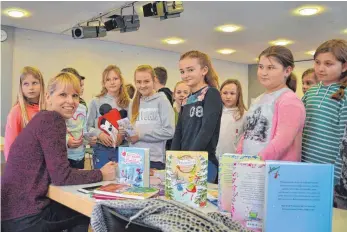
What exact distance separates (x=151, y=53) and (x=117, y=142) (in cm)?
414

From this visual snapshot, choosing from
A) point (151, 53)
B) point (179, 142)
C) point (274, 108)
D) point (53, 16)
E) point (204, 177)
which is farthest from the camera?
point (151, 53)

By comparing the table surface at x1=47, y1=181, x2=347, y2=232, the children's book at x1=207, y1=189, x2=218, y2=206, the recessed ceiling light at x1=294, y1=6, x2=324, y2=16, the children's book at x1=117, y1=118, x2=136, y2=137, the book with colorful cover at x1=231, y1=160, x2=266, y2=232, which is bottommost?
the table surface at x1=47, y1=181, x2=347, y2=232

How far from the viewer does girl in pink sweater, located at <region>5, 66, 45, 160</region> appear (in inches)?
76.4

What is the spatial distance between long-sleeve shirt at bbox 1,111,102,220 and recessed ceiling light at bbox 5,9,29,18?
3117 mm

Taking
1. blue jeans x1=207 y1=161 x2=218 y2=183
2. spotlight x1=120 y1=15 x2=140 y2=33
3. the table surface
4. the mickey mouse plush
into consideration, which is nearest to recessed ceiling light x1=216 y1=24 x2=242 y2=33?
spotlight x1=120 y1=15 x2=140 y2=33

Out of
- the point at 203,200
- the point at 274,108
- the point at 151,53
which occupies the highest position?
the point at 151,53

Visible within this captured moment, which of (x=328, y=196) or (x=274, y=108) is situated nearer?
(x=328, y=196)

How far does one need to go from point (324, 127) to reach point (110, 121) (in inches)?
53.7

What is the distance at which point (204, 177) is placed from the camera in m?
1.07

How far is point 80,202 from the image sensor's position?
1.19 metres

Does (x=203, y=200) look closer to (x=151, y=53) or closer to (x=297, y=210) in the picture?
(x=297, y=210)

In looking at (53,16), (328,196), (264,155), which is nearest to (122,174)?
(264,155)

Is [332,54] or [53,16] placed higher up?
[53,16]

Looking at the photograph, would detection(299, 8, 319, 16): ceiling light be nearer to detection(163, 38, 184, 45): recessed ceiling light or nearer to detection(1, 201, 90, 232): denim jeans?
detection(163, 38, 184, 45): recessed ceiling light
